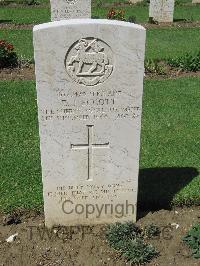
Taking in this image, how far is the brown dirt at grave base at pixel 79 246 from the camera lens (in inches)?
194

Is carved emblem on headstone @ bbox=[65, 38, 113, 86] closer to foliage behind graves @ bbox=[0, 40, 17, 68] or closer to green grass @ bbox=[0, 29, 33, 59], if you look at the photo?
foliage behind graves @ bbox=[0, 40, 17, 68]

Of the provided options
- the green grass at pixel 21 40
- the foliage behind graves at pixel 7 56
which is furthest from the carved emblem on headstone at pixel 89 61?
the green grass at pixel 21 40

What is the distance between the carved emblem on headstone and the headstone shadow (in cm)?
210

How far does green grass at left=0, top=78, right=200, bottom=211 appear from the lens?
242 inches

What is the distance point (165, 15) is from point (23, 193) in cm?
1475

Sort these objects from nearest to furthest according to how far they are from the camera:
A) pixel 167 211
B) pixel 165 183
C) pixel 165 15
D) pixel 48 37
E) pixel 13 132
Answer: pixel 48 37
pixel 167 211
pixel 165 183
pixel 13 132
pixel 165 15

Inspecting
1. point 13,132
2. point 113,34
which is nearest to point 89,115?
point 113,34

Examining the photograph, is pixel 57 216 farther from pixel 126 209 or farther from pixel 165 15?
pixel 165 15

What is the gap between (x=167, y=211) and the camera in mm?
5777

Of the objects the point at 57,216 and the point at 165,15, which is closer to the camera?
the point at 57,216

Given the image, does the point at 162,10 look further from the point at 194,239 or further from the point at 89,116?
the point at 194,239

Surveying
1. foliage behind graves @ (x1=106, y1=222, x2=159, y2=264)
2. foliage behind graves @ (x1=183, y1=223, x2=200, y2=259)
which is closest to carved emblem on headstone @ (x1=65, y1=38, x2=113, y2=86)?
foliage behind graves @ (x1=106, y1=222, x2=159, y2=264)

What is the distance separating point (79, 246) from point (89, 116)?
5.14 ft

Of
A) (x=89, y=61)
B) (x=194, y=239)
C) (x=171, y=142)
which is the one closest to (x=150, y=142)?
(x=171, y=142)
